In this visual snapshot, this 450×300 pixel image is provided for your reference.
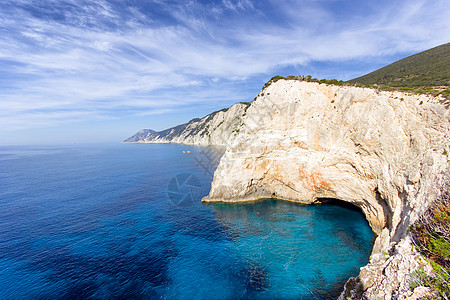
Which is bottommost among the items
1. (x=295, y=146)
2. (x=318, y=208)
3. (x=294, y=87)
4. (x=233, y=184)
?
(x=318, y=208)

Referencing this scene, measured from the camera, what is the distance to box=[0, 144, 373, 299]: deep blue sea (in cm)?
1920

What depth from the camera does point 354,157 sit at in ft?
92.3

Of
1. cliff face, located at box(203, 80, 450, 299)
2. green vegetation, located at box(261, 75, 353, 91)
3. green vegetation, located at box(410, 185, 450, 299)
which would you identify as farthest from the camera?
green vegetation, located at box(261, 75, 353, 91)

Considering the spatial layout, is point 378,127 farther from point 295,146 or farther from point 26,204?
→ point 26,204

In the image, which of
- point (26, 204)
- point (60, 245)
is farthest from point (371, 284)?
point (26, 204)

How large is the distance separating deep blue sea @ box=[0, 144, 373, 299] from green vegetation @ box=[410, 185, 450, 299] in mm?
8849

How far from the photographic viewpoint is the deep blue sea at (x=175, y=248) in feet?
63.0

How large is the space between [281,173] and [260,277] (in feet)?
68.6

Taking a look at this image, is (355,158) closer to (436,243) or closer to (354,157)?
(354,157)

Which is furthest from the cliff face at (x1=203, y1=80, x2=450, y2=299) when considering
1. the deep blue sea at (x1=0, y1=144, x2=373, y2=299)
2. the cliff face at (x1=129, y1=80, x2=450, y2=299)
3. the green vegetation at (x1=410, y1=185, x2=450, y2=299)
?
the deep blue sea at (x1=0, y1=144, x2=373, y2=299)

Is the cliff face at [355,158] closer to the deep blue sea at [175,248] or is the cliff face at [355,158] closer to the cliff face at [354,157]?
the cliff face at [354,157]

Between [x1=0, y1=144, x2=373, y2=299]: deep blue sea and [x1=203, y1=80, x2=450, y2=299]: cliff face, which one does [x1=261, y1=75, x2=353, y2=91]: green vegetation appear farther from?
[x1=0, y1=144, x2=373, y2=299]: deep blue sea

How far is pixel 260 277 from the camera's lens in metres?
20.0

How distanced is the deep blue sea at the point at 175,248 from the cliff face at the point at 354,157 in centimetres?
446
